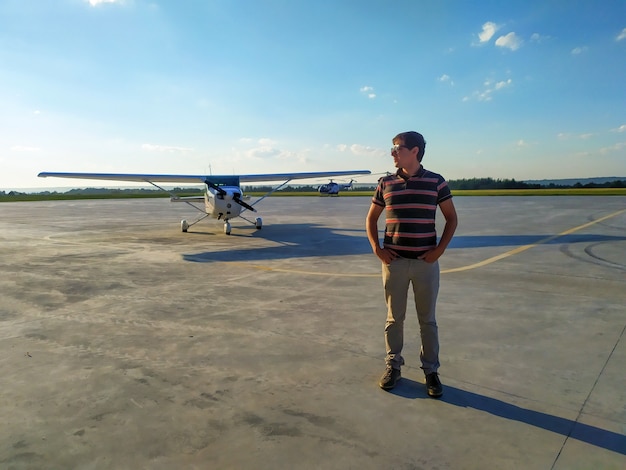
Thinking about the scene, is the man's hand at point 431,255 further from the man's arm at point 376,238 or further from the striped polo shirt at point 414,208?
the man's arm at point 376,238

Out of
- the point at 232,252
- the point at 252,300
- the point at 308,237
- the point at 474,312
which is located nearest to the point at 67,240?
the point at 232,252

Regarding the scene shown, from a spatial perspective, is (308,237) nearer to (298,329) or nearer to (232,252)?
(232,252)

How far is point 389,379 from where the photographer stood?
311 cm

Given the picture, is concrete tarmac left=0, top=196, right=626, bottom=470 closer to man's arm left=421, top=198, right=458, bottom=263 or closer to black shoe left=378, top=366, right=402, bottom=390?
black shoe left=378, top=366, right=402, bottom=390

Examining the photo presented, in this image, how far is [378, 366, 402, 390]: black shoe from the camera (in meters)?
3.08

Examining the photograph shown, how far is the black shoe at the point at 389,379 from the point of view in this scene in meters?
3.08

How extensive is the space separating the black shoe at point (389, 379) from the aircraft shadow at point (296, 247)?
6266mm

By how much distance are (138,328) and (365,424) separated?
3058 millimetres

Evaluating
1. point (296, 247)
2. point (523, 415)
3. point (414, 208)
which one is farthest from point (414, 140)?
point (296, 247)

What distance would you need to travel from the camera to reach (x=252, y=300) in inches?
223

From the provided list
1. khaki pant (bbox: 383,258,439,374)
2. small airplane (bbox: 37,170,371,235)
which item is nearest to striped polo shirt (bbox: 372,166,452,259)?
khaki pant (bbox: 383,258,439,374)

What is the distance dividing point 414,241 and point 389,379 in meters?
1.12

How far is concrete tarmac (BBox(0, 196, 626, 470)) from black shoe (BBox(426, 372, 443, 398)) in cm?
6

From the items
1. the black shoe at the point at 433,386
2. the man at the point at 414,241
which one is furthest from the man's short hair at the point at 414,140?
the black shoe at the point at 433,386
